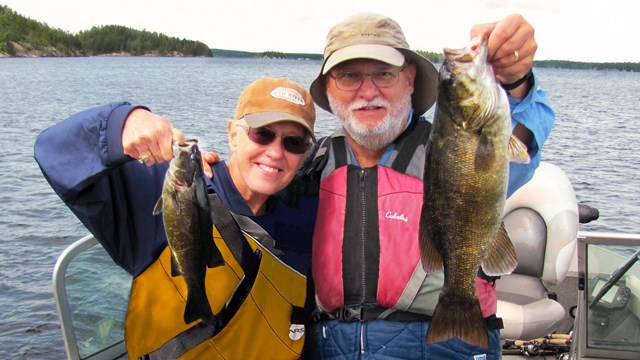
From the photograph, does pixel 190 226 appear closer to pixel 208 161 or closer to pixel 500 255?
pixel 208 161

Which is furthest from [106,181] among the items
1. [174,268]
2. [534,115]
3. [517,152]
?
[534,115]

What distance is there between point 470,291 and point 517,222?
7.16ft

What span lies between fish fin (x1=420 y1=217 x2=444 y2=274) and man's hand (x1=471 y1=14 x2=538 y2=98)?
0.90m

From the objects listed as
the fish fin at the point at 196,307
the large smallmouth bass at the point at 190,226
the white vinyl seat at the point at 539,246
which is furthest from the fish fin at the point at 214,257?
the white vinyl seat at the point at 539,246

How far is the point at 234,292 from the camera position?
3.10 meters

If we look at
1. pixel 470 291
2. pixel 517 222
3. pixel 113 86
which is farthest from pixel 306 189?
pixel 113 86

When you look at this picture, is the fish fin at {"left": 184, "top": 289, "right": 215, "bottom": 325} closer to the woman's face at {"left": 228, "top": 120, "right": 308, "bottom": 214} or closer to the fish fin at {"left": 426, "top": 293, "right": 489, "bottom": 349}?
the woman's face at {"left": 228, "top": 120, "right": 308, "bottom": 214}

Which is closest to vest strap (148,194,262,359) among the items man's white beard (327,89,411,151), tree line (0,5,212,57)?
man's white beard (327,89,411,151)

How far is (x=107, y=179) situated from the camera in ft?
8.80

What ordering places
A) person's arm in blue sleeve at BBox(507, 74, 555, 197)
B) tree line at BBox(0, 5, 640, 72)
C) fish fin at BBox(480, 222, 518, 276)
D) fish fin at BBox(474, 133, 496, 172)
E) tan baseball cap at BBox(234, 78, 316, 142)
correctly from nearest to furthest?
fish fin at BBox(474, 133, 496, 172) < fish fin at BBox(480, 222, 518, 276) < person's arm in blue sleeve at BBox(507, 74, 555, 197) < tan baseball cap at BBox(234, 78, 316, 142) < tree line at BBox(0, 5, 640, 72)

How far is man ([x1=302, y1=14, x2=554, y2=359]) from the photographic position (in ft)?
10.7

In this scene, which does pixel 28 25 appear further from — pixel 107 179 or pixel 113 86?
pixel 107 179

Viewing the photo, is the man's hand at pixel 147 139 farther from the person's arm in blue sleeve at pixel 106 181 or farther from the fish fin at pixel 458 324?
the fish fin at pixel 458 324

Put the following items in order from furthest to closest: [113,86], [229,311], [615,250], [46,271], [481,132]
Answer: [113,86] → [46,271] → [615,250] → [229,311] → [481,132]
